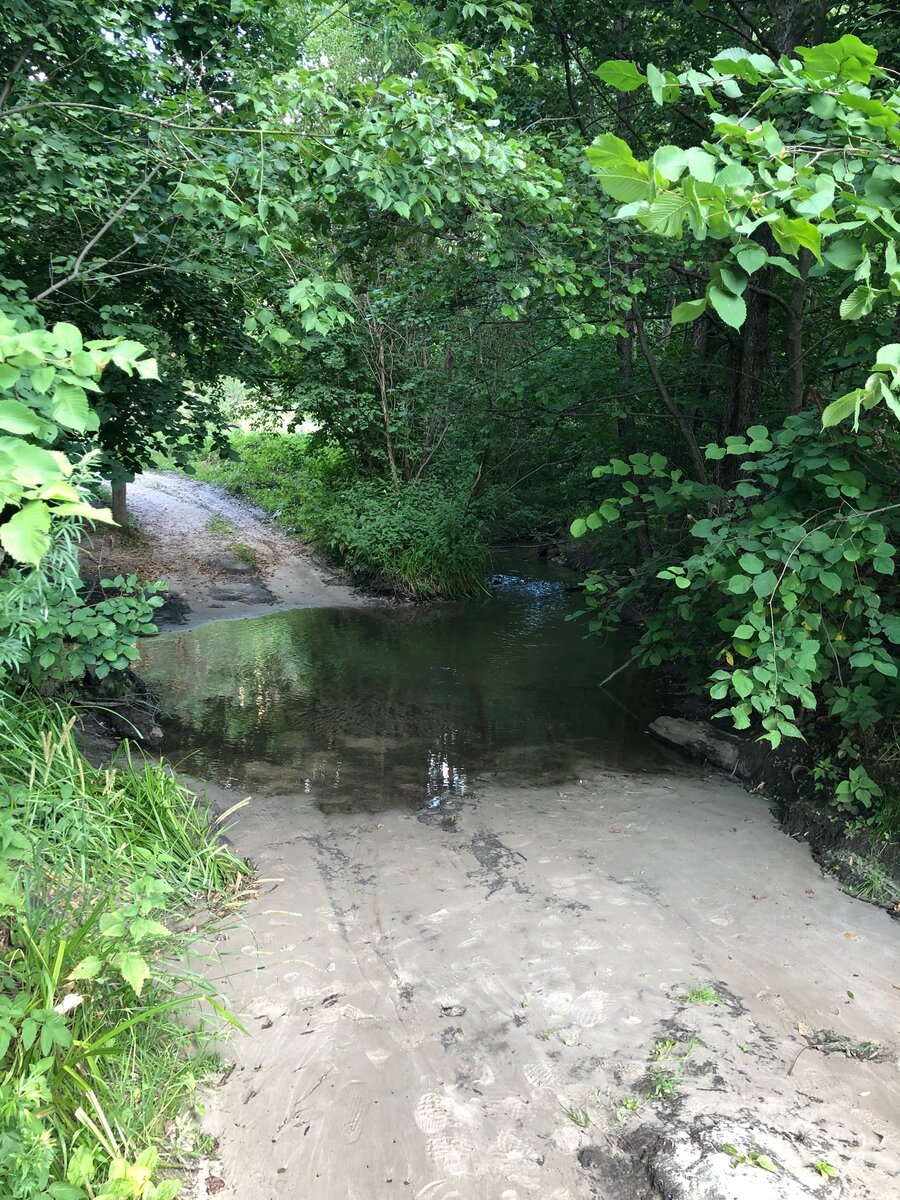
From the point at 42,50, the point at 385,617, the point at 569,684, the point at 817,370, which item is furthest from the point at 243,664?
the point at 817,370

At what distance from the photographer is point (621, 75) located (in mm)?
1965

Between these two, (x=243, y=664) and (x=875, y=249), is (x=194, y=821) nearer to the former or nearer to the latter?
(x=875, y=249)

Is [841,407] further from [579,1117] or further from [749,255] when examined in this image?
[579,1117]

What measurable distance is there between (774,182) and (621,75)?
0.53 m

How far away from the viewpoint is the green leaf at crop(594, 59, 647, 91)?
192 cm

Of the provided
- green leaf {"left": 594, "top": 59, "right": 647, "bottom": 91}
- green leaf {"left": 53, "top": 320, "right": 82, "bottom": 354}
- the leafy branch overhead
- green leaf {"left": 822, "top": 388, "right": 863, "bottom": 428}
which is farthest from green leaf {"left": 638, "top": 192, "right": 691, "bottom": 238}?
green leaf {"left": 53, "top": 320, "right": 82, "bottom": 354}

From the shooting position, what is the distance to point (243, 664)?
8.93 m

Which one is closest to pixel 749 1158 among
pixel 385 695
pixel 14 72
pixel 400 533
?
pixel 385 695

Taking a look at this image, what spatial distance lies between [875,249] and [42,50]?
4612 mm

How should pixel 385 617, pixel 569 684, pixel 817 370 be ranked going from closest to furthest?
pixel 817 370 < pixel 569 684 < pixel 385 617

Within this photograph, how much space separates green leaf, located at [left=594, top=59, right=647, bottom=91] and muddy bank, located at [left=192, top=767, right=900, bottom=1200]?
3.20 meters

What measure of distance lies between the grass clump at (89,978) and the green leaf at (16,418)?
178 centimetres

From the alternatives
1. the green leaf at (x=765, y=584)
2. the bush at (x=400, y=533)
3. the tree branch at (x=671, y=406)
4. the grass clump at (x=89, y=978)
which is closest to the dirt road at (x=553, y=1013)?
the grass clump at (x=89, y=978)

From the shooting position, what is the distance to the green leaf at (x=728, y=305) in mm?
1587
